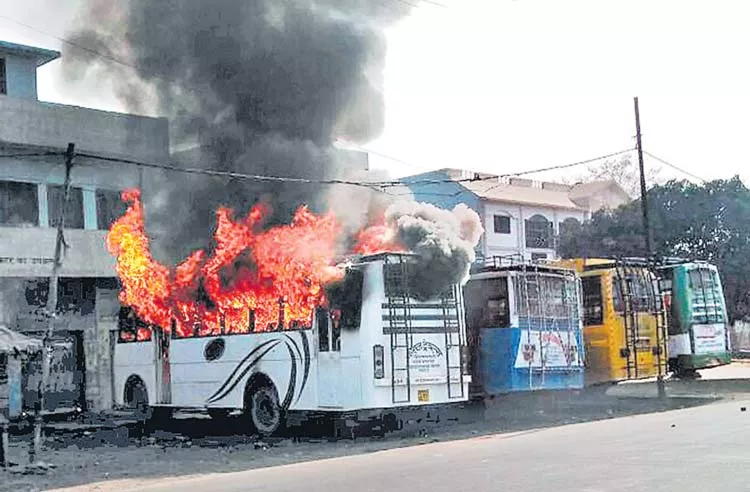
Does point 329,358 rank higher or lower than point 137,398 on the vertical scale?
higher

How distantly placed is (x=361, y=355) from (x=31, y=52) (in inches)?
623

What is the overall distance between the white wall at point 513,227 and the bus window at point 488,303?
31084 mm

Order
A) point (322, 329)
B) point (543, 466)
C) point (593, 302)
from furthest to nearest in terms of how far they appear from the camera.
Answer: point (593, 302) → point (322, 329) → point (543, 466)

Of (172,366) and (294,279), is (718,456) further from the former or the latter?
(172,366)

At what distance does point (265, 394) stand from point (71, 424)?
23.3ft

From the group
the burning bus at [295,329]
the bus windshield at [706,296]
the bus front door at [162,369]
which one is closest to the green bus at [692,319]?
the bus windshield at [706,296]

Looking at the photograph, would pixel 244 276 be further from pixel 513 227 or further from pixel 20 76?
pixel 513 227

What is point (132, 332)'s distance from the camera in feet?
63.5

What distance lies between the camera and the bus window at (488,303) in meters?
17.5

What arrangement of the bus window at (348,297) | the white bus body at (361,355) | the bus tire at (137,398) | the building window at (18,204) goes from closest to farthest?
the white bus body at (361,355) < the bus window at (348,297) < the bus tire at (137,398) < the building window at (18,204)

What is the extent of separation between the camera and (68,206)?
2386 centimetres

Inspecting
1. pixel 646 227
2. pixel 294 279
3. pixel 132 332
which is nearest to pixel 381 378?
pixel 294 279

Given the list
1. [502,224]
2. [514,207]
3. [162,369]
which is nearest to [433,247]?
[162,369]

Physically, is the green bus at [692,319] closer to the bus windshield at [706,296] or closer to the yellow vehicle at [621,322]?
the bus windshield at [706,296]
